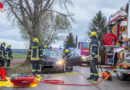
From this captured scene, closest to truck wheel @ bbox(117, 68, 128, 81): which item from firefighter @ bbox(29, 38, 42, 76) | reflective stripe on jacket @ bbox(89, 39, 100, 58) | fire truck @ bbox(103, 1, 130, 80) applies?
fire truck @ bbox(103, 1, 130, 80)

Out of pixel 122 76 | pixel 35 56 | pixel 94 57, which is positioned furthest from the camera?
pixel 35 56

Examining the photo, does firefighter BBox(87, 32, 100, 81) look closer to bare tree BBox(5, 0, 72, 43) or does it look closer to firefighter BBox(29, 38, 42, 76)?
firefighter BBox(29, 38, 42, 76)

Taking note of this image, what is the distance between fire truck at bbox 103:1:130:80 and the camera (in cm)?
799

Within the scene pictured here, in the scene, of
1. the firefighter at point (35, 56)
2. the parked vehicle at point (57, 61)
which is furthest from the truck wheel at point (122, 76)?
the firefighter at point (35, 56)

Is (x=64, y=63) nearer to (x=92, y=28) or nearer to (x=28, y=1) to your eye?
(x=28, y=1)

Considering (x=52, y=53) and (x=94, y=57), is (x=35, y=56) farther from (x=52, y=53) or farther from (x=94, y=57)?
(x=52, y=53)

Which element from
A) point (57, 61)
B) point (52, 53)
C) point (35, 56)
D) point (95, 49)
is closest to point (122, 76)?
point (95, 49)

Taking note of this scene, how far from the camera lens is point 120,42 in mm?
9641

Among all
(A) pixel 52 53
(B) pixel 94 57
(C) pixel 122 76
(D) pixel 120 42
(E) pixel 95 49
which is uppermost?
(D) pixel 120 42

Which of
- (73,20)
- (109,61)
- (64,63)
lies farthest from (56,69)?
(73,20)

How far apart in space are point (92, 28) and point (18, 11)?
34.6 meters

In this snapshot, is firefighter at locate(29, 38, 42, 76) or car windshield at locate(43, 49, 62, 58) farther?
car windshield at locate(43, 49, 62, 58)

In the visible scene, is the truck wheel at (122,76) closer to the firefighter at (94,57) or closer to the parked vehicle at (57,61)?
the firefighter at (94,57)

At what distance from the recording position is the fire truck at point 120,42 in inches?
315
